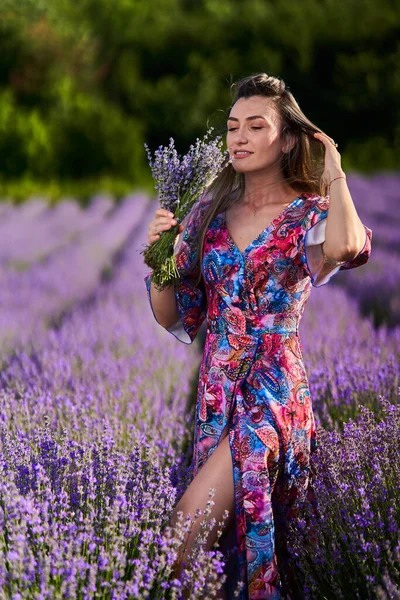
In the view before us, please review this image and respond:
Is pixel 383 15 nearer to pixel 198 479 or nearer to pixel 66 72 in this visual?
pixel 66 72

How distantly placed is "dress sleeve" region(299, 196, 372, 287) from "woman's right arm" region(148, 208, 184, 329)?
340mm

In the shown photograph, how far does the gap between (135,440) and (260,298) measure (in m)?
0.66

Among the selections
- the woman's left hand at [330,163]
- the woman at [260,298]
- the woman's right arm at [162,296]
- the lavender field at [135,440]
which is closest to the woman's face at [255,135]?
the woman at [260,298]

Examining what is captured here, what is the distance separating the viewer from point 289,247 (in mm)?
2133

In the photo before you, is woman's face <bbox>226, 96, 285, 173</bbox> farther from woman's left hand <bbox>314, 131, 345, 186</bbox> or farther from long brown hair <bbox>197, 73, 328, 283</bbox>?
woman's left hand <bbox>314, 131, 345, 186</bbox>

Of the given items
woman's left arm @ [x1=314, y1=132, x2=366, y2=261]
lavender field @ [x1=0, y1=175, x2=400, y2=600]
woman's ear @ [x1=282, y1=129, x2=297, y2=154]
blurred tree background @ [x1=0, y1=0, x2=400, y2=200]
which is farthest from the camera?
blurred tree background @ [x1=0, y1=0, x2=400, y2=200]

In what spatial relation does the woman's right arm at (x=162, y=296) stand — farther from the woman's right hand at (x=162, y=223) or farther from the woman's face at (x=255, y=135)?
the woman's face at (x=255, y=135)

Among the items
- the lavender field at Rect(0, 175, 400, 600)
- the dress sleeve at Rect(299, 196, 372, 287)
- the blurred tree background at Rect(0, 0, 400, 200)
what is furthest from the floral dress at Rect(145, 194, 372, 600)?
the blurred tree background at Rect(0, 0, 400, 200)

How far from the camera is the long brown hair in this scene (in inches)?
87.5

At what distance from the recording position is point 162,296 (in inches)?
90.5

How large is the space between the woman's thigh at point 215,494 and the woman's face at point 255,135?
0.79 meters

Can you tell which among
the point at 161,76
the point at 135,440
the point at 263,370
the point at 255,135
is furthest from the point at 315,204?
the point at 161,76

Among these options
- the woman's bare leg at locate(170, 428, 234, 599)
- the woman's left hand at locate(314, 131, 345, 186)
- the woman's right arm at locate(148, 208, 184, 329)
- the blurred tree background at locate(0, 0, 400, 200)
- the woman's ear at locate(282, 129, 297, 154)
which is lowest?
the woman's bare leg at locate(170, 428, 234, 599)

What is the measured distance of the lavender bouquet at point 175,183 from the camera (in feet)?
7.01
